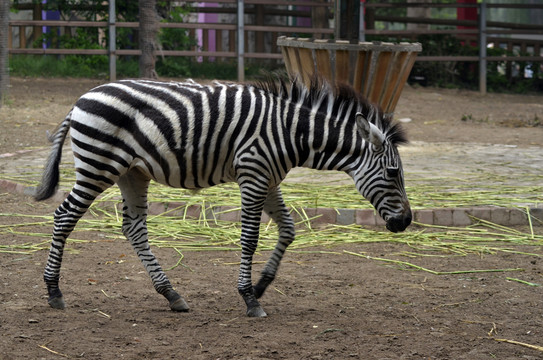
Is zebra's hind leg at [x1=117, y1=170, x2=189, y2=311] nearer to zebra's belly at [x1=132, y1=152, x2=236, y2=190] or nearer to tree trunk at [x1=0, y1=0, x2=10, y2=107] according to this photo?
zebra's belly at [x1=132, y1=152, x2=236, y2=190]

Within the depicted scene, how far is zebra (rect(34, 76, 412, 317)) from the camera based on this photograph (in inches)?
192

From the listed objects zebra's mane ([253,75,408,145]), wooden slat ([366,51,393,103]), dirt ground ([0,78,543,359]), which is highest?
wooden slat ([366,51,393,103])

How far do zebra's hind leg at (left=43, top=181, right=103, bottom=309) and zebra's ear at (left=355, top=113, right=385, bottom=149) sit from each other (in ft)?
5.87

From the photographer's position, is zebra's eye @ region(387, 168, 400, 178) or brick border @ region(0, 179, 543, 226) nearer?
zebra's eye @ region(387, 168, 400, 178)

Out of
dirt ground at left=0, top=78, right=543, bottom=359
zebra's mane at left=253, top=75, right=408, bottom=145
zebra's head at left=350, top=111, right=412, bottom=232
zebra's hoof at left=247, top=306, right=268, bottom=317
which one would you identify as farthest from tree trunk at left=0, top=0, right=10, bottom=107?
zebra's head at left=350, top=111, right=412, bottom=232

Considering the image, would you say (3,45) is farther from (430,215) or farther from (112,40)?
(430,215)

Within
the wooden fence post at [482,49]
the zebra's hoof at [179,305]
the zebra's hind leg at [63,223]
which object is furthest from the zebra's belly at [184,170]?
the wooden fence post at [482,49]

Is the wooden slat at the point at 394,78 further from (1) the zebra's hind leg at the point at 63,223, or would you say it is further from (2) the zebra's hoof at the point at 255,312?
(1) the zebra's hind leg at the point at 63,223

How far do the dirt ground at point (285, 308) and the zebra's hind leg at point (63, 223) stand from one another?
0.37 feet

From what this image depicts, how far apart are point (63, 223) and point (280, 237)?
1480mm

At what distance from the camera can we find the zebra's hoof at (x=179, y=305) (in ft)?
16.3

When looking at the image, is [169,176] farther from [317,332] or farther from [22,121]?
[22,121]

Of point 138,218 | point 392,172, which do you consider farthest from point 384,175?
point 138,218

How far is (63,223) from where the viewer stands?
4977mm
